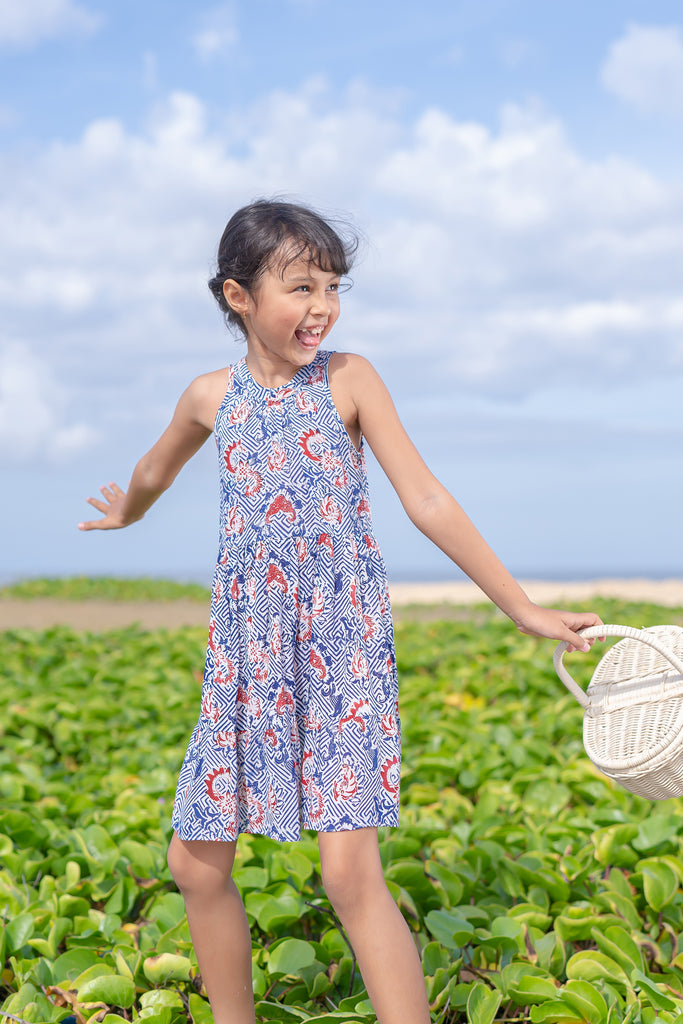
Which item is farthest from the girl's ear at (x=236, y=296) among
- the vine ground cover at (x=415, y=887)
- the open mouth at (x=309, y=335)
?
the vine ground cover at (x=415, y=887)

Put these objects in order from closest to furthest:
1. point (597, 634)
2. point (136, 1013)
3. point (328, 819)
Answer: point (328, 819) < point (597, 634) < point (136, 1013)

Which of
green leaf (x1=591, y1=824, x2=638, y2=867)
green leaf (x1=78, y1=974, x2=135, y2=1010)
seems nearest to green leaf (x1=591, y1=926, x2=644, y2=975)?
green leaf (x1=591, y1=824, x2=638, y2=867)

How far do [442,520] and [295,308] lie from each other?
0.53 meters

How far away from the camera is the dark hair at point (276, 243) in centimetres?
196

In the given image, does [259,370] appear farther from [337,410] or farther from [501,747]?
[501,747]

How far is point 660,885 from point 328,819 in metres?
1.34

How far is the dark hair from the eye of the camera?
6.44 feet

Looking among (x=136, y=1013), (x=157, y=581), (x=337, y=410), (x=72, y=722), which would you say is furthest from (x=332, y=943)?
(x=157, y=581)

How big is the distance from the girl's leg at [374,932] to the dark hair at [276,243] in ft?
3.80

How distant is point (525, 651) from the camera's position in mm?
5988

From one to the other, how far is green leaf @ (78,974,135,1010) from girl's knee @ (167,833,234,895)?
18.9 inches

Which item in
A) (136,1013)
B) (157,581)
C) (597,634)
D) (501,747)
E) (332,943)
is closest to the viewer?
(597,634)

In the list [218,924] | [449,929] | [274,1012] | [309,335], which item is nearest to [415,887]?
[449,929]

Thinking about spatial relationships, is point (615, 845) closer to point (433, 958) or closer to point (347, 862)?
point (433, 958)
